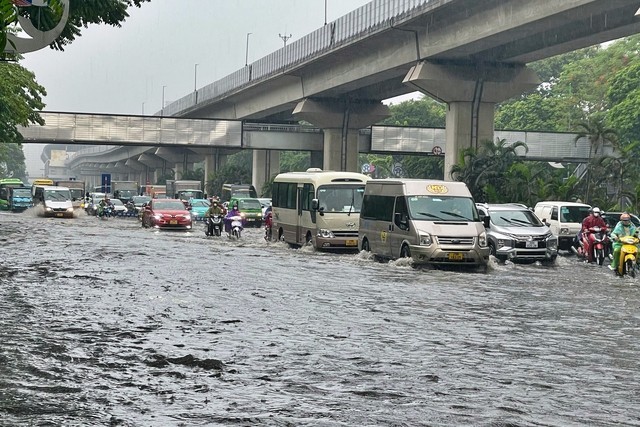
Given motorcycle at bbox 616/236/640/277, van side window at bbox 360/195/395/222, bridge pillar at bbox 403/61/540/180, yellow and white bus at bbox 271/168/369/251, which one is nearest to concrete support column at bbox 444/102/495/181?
bridge pillar at bbox 403/61/540/180

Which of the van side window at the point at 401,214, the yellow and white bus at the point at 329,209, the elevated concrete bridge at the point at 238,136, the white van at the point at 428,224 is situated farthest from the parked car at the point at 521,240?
the elevated concrete bridge at the point at 238,136

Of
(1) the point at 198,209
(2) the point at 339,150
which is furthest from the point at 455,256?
(2) the point at 339,150

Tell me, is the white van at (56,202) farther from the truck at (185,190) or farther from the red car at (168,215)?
the truck at (185,190)

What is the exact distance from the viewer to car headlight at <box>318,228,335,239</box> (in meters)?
29.5

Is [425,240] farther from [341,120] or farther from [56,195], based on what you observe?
[341,120]

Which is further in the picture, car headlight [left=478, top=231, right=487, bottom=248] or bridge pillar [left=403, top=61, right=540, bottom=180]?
bridge pillar [left=403, top=61, right=540, bottom=180]

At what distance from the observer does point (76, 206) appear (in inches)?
2584

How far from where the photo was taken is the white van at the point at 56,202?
57188 millimetres

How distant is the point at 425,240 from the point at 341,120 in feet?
141

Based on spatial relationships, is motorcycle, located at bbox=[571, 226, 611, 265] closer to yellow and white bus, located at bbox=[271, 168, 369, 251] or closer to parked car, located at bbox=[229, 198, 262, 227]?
yellow and white bus, located at bbox=[271, 168, 369, 251]

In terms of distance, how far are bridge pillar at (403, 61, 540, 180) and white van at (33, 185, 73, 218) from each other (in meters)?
21.7

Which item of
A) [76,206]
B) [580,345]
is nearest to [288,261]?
[580,345]

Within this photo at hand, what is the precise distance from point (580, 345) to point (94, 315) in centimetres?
652

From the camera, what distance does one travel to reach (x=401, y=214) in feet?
81.0
